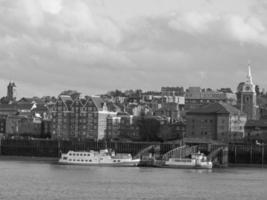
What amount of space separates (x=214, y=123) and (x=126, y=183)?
224 ft

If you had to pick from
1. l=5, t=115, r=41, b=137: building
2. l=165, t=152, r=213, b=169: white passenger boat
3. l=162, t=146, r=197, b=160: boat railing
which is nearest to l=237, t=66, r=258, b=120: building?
l=5, t=115, r=41, b=137: building

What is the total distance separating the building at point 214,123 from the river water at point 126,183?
141ft

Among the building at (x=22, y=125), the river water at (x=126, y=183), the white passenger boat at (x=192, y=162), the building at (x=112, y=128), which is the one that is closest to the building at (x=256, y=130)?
the building at (x=112, y=128)

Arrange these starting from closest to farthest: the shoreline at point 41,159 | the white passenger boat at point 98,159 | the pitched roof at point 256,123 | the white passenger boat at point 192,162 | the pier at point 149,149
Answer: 1. the white passenger boat at point 192,162
2. the white passenger boat at point 98,159
3. the shoreline at point 41,159
4. the pier at point 149,149
5. the pitched roof at point 256,123

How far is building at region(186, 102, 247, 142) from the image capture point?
14550cm

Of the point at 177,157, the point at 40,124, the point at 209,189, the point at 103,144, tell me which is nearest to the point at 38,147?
the point at 103,144

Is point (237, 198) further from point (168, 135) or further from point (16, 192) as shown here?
point (168, 135)

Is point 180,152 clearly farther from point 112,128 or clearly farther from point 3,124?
point 3,124

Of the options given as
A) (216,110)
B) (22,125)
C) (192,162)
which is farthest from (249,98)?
(192,162)

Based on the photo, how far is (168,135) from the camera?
153750 mm

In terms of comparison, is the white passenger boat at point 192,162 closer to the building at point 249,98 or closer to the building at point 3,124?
the building at point 249,98

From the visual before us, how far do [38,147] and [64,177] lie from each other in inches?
1935

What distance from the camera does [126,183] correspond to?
78938 mm

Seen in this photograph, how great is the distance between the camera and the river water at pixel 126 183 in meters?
68.6
